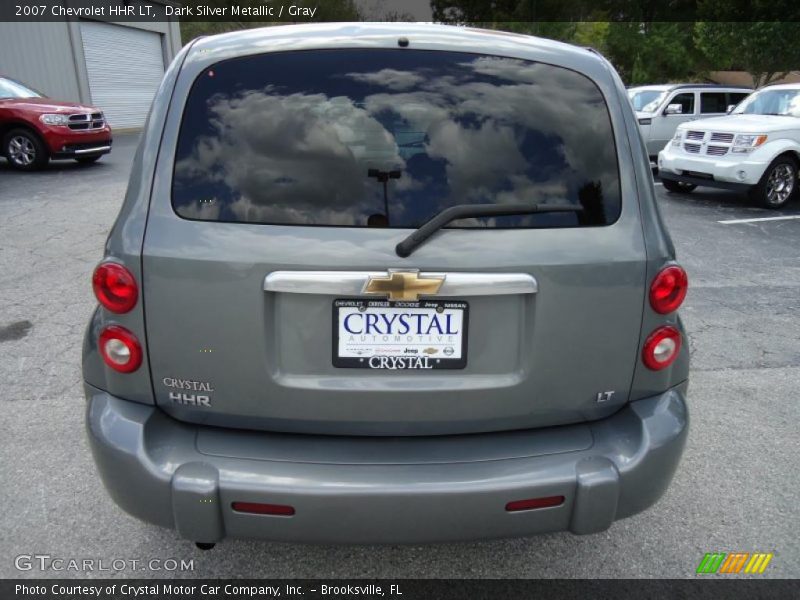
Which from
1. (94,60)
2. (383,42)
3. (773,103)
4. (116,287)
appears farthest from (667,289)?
(94,60)

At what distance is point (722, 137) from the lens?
10000 millimetres

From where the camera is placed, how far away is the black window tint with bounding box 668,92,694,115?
1388 cm

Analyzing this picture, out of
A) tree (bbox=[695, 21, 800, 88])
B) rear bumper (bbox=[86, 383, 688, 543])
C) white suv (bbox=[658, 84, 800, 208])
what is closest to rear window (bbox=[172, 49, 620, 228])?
rear bumper (bbox=[86, 383, 688, 543])

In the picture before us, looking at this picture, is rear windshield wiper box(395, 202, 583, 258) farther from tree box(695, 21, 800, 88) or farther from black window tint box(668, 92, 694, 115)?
tree box(695, 21, 800, 88)

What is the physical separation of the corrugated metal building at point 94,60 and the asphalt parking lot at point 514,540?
47.8 feet

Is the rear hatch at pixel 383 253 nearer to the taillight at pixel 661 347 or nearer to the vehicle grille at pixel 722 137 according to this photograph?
the taillight at pixel 661 347

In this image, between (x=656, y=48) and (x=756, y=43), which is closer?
(x=756, y=43)

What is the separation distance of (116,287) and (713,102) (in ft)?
50.3

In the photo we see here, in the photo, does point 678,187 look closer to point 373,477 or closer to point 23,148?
point 373,477

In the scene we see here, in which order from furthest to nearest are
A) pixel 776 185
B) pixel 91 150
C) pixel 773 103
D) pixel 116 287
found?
pixel 91 150 < pixel 773 103 < pixel 776 185 < pixel 116 287

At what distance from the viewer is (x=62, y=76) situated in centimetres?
1975

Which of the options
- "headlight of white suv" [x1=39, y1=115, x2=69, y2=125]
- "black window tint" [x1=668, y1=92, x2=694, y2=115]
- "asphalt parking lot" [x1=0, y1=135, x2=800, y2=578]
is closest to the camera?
"asphalt parking lot" [x1=0, y1=135, x2=800, y2=578]

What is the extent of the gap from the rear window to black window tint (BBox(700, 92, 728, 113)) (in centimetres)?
1410

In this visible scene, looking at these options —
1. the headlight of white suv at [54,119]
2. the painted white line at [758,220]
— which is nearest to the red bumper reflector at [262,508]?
the painted white line at [758,220]
